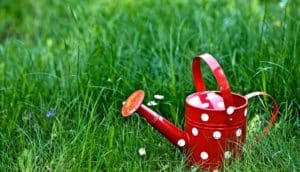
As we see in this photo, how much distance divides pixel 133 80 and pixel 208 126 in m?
0.73

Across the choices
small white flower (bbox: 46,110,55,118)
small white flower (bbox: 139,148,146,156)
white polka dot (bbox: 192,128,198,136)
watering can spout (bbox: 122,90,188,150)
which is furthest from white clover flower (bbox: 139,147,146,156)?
small white flower (bbox: 46,110,55,118)

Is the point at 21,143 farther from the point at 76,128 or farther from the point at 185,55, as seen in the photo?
the point at 185,55

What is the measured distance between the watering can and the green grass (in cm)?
7

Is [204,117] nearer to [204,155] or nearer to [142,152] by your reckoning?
[204,155]

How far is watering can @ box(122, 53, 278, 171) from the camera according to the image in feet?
7.81

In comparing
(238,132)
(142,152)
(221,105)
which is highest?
(221,105)

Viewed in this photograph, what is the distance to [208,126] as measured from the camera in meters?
2.40

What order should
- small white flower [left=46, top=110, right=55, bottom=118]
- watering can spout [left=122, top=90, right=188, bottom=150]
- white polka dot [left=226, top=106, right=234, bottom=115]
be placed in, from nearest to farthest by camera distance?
white polka dot [left=226, top=106, right=234, bottom=115], watering can spout [left=122, top=90, right=188, bottom=150], small white flower [left=46, top=110, right=55, bottom=118]

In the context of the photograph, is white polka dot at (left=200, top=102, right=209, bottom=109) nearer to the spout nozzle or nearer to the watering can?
Result: the watering can

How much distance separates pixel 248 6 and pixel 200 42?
2.26ft

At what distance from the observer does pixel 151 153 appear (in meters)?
2.63

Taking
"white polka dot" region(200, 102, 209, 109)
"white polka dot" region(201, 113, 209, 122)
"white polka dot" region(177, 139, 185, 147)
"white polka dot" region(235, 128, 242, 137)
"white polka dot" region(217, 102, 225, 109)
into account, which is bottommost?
"white polka dot" region(177, 139, 185, 147)

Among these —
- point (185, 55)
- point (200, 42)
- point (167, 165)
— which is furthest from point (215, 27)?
point (167, 165)

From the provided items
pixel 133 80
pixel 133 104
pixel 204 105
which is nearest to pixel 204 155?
pixel 204 105
